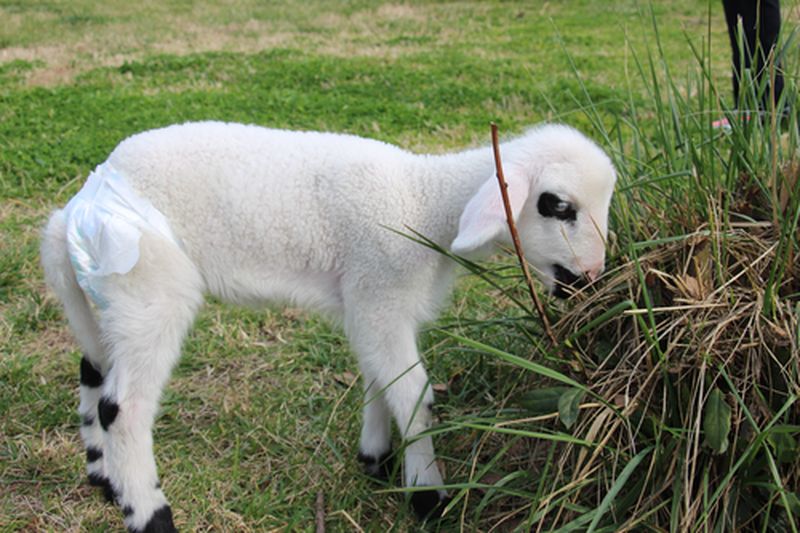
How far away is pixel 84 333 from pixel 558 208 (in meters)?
1.59

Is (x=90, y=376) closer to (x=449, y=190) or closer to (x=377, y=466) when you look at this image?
(x=377, y=466)

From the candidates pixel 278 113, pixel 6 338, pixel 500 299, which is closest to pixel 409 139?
pixel 278 113

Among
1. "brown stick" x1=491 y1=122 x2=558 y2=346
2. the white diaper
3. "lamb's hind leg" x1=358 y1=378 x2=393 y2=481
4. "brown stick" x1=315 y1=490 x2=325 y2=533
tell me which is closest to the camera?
"brown stick" x1=491 y1=122 x2=558 y2=346

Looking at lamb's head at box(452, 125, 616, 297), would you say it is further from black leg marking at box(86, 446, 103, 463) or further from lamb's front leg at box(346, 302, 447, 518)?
black leg marking at box(86, 446, 103, 463)

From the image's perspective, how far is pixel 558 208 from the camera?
2.64 m

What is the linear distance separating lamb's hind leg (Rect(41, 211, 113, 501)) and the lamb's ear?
126cm

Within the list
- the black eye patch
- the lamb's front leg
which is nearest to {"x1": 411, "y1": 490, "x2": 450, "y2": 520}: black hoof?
the lamb's front leg

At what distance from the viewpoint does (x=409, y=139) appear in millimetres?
6203

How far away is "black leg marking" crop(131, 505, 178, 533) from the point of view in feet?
8.58

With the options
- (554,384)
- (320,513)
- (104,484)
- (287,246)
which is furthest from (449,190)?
(104,484)

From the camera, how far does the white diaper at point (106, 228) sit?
2.59 m

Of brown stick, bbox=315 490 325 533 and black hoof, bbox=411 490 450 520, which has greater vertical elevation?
black hoof, bbox=411 490 450 520

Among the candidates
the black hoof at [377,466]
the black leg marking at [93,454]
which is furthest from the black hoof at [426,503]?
the black leg marking at [93,454]

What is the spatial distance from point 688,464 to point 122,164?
1.96m
